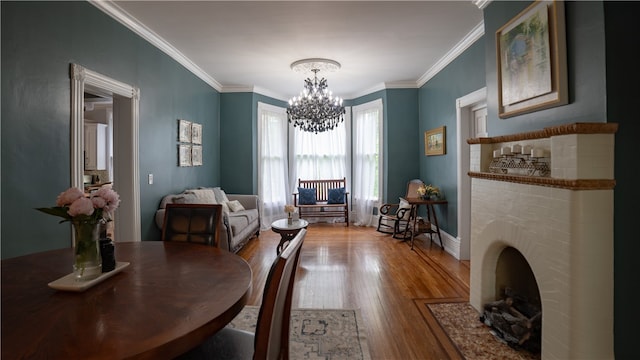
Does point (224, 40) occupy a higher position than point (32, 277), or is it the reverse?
point (224, 40)

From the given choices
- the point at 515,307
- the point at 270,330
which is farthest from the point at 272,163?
the point at 270,330

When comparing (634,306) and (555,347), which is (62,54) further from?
(634,306)

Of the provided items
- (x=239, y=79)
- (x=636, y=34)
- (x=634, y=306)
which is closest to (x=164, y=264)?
(x=634, y=306)

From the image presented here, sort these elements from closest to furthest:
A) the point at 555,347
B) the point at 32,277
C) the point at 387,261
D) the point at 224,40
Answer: the point at 32,277 → the point at 555,347 → the point at 224,40 → the point at 387,261

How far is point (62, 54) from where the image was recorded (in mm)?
2357

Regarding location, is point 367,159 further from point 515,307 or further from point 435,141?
point 515,307

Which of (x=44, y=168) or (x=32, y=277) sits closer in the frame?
(x=32, y=277)

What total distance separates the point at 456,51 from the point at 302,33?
6.67 feet

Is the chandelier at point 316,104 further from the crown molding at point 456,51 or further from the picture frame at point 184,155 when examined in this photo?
the picture frame at point 184,155

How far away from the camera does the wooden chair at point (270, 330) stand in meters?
1.04

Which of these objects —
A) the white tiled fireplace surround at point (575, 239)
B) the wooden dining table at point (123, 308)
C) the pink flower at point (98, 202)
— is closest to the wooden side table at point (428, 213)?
the white tiled fireplace surround at point (575, 239)

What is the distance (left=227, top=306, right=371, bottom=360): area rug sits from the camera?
2025 mm

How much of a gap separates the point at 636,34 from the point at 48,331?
2.82 m

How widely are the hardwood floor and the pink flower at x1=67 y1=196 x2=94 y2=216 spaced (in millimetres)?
1828
